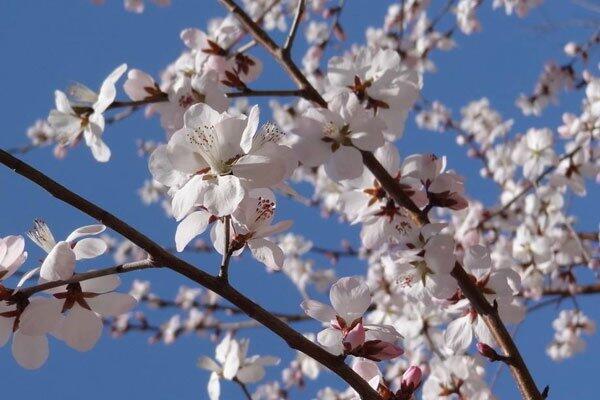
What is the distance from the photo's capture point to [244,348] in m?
2.15

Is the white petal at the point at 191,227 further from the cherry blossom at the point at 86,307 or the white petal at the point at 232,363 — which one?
the white petal at the point at 232,363

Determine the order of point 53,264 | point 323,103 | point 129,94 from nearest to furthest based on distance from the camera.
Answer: point 53,264, point 323,103, point 129,94

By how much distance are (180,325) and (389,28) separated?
336 cm

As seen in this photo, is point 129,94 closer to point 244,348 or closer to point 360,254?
point 244,348

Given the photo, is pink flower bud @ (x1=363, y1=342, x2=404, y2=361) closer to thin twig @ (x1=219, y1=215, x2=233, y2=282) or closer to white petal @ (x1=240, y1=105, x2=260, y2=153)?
thin twig @ (x1=219, y1=215, x2=233, y2=282)

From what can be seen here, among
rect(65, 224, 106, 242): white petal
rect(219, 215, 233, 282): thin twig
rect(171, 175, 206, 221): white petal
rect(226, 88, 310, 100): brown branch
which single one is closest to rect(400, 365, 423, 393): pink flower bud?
rect(219, 215, 233, 282): thin twig

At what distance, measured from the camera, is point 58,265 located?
3.97ft

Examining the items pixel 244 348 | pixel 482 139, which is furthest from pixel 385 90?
pixel 482 139

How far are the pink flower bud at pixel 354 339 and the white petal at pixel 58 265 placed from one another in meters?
0.53

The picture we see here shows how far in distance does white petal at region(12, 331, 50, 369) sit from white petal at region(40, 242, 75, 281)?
15cm

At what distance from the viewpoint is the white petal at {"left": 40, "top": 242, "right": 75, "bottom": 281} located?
1209mm

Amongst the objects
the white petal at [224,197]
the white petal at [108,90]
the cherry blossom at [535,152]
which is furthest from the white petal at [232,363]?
the cherry blossom at [535,152]

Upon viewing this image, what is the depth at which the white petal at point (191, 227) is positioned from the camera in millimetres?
1383

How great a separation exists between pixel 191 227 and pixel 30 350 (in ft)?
1.24
